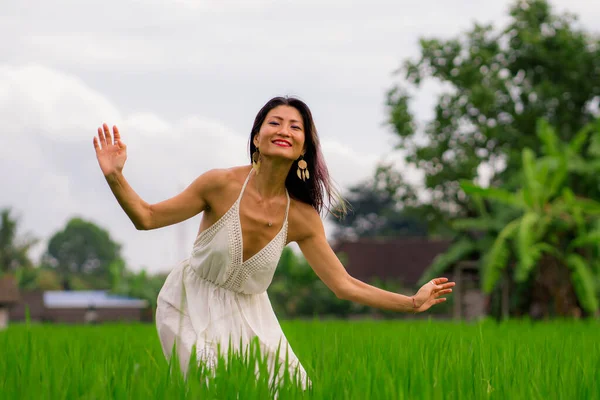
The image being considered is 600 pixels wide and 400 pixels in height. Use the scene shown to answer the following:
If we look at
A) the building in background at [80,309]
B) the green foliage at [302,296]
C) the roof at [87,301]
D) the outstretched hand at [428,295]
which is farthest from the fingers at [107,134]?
the roof at [87,301]

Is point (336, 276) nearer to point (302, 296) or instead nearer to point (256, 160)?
point (256, 160)

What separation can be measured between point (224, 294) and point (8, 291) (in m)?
27.9

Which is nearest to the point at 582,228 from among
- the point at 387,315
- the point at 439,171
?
the point at 439,171

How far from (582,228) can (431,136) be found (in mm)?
7608

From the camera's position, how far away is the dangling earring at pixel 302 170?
3.74m

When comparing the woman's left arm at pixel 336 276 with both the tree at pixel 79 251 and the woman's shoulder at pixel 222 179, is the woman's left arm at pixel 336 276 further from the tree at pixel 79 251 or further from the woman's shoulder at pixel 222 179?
the tree at pixel 79 251

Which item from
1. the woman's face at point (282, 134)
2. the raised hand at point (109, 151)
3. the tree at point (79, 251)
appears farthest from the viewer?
the tree at point (79, 251)

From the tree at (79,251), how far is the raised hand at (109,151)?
3035 inches

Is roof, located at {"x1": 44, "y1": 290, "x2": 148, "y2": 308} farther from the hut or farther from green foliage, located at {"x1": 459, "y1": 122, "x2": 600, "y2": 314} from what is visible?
green foliage, located at {"x1": 459, "y1": 122, "x2": 600, "y2": 314}

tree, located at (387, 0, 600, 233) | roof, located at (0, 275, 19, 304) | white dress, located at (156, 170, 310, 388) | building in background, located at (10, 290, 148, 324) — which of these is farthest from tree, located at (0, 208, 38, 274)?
white dress, located at (156, 170, 310, 388)

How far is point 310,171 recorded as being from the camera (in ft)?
12.6

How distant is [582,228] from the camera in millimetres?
15773

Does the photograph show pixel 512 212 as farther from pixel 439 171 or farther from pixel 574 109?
pixel 574 109

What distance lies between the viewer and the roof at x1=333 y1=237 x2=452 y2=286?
3428 cm
